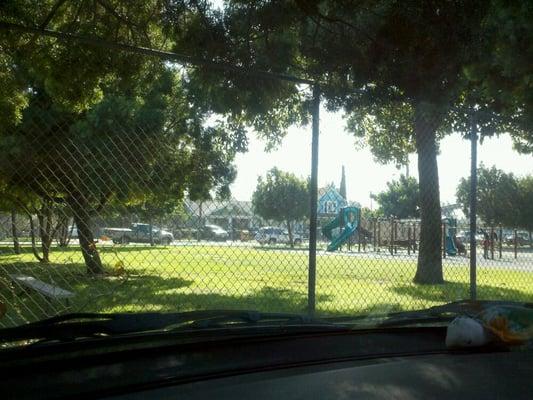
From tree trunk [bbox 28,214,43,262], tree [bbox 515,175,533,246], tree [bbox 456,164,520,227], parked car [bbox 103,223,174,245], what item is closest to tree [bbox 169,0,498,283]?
parked car [bbox 103,223,174,245]

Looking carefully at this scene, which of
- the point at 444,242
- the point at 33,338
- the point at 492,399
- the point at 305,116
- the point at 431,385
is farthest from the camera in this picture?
the point at 444,242

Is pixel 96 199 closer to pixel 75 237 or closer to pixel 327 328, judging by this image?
pixel 75 237

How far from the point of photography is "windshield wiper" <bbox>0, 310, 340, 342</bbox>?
239 centimetres

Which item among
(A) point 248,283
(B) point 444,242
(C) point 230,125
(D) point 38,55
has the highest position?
(D) point 38,55

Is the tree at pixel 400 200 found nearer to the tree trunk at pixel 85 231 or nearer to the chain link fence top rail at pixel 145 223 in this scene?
the chain link fence top rail at pixel 145 223

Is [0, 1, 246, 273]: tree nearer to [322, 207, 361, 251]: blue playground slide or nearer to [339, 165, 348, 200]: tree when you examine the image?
[339, 165, 348, 200]: tree

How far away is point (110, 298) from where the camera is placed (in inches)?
263

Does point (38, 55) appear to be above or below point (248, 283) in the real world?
above

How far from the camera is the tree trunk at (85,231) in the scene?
5.34 metres

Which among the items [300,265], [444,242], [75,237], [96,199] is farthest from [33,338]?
[444,242]

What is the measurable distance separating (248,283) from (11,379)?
25.7 ft

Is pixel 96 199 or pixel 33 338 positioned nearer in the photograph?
pixel 33 338

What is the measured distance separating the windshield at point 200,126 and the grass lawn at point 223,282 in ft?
0.13

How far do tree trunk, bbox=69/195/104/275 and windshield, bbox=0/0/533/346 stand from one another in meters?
0.02
